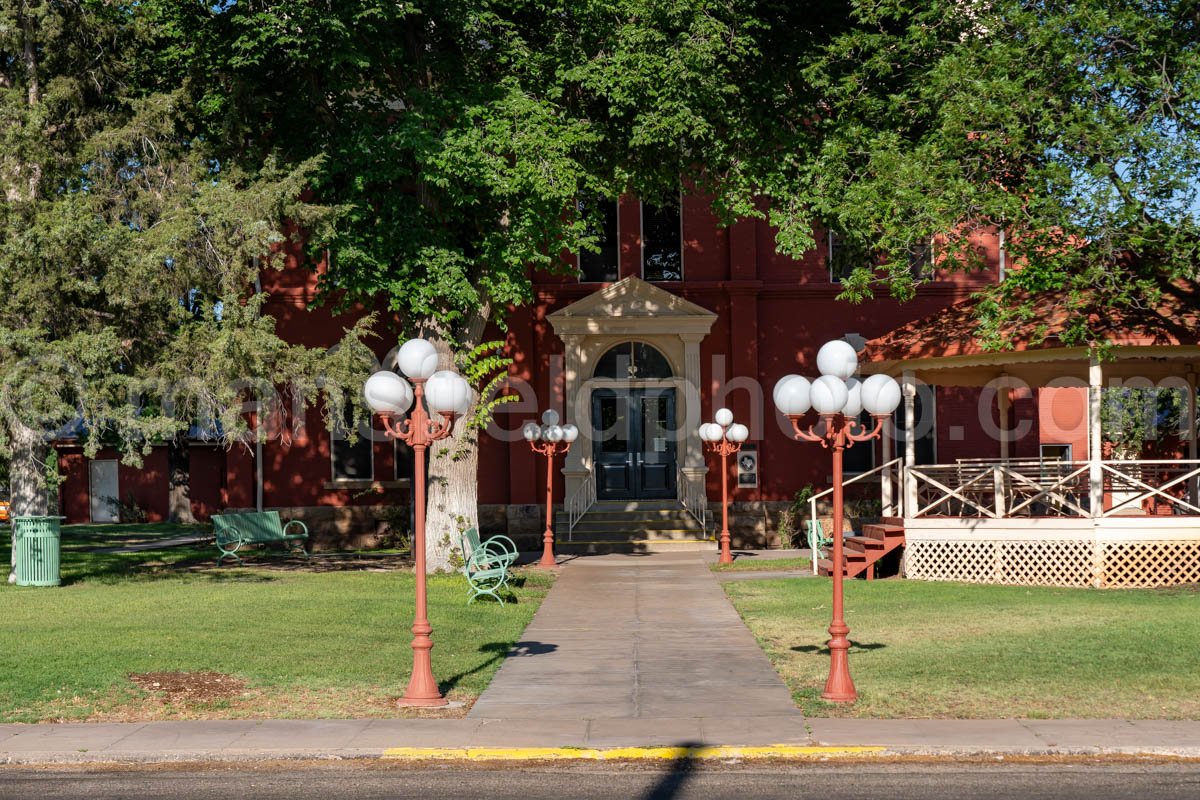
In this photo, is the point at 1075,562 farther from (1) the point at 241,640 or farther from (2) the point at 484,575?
(1) the point at 241,640

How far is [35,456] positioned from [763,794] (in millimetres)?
14507

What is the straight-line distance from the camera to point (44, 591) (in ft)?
58.3

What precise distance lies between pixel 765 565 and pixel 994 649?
10.3 metres

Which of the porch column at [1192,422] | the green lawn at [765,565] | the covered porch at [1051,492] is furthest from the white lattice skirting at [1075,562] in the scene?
the green lawn at [765,565]

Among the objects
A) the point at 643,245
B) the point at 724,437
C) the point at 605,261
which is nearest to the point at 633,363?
the point at 605,261

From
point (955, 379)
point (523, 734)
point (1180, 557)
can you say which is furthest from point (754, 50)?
point (523, 734)

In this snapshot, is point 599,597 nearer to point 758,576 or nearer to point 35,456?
point 758,576

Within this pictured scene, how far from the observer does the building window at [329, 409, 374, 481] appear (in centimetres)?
2828

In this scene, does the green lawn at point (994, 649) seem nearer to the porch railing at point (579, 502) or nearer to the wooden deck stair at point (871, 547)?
the wooden deck stair at point (871, 547)

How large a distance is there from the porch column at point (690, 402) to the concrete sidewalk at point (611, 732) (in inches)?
603

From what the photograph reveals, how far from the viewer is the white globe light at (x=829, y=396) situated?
1114 centimetres

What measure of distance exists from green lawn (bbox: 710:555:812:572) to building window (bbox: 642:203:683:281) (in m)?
7.36

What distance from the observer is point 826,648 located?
13289mm

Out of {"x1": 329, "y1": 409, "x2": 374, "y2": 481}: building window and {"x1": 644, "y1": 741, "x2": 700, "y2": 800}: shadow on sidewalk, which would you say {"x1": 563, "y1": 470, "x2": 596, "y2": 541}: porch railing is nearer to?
{"x1": 329, "y1": 409, "x2": 374, "y2": 481}: building window
